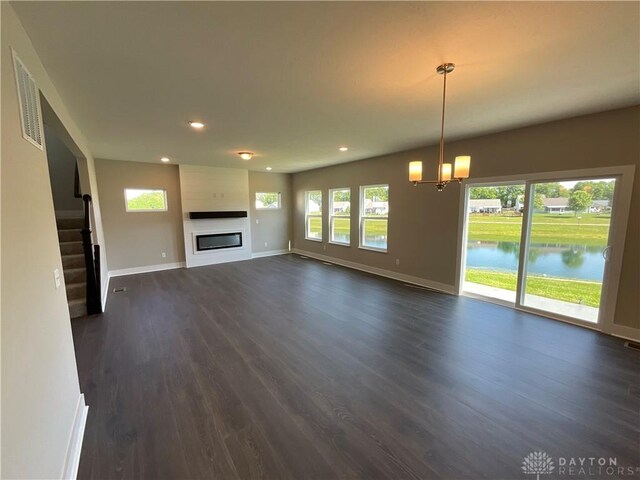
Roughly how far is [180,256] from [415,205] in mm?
5874

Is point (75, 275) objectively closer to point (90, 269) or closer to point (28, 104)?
point (90, 269)

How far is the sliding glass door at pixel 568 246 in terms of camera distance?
3.28 m

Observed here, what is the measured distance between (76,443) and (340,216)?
6109 mm

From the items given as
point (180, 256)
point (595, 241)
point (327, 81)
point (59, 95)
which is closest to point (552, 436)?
point (595, 241)

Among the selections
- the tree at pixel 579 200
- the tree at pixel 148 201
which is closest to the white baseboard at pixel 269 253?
the tree at pixel 148 201

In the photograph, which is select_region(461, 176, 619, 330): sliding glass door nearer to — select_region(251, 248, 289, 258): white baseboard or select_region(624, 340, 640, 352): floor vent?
select_region(624, 340, 640, 352): floor vent

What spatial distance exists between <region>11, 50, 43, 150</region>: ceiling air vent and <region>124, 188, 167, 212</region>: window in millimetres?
5053

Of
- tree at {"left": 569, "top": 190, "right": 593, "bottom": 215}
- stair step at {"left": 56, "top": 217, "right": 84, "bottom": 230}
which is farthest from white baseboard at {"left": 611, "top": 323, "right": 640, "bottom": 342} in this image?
stair step at {"left": 56, "top": 217, "right": 84, "bottom": 230}

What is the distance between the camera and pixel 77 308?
3842 mm

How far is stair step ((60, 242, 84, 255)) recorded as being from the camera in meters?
4.32

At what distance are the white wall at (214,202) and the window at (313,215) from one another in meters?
1.77

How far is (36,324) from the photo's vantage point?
1.39m

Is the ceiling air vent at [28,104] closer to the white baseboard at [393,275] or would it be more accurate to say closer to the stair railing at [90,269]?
the stair railing at [90,269]

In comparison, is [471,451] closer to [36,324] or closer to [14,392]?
[14,392]
